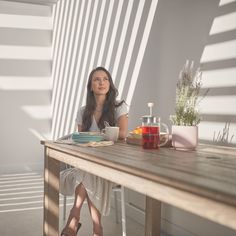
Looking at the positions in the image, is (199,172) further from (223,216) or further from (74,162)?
(74,162)

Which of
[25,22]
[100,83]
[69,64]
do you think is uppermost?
[25,22]

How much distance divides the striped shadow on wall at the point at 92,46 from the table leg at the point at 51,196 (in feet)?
4.05

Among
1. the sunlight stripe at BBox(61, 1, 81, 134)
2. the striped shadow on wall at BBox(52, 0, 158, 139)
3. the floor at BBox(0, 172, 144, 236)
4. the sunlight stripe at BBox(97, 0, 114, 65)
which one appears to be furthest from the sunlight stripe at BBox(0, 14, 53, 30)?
the floor at BBox(0, 172, 144, 236)

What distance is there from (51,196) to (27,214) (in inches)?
41.4

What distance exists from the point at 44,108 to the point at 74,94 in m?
0.94

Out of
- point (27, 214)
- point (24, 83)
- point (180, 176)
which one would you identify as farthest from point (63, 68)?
point (180, 176)

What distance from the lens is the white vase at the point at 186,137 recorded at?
164 cm

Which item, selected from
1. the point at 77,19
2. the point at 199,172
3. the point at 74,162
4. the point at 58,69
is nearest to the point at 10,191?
the point at 58,69

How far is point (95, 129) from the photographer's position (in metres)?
2.48

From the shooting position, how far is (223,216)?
79cm

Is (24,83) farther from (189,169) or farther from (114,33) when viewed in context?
(189,169)

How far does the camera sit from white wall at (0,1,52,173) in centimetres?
496

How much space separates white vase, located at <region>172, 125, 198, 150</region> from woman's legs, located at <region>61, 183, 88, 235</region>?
0.84m

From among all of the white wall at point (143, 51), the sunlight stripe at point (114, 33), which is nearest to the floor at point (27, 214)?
the white wall at point (143, 51)
